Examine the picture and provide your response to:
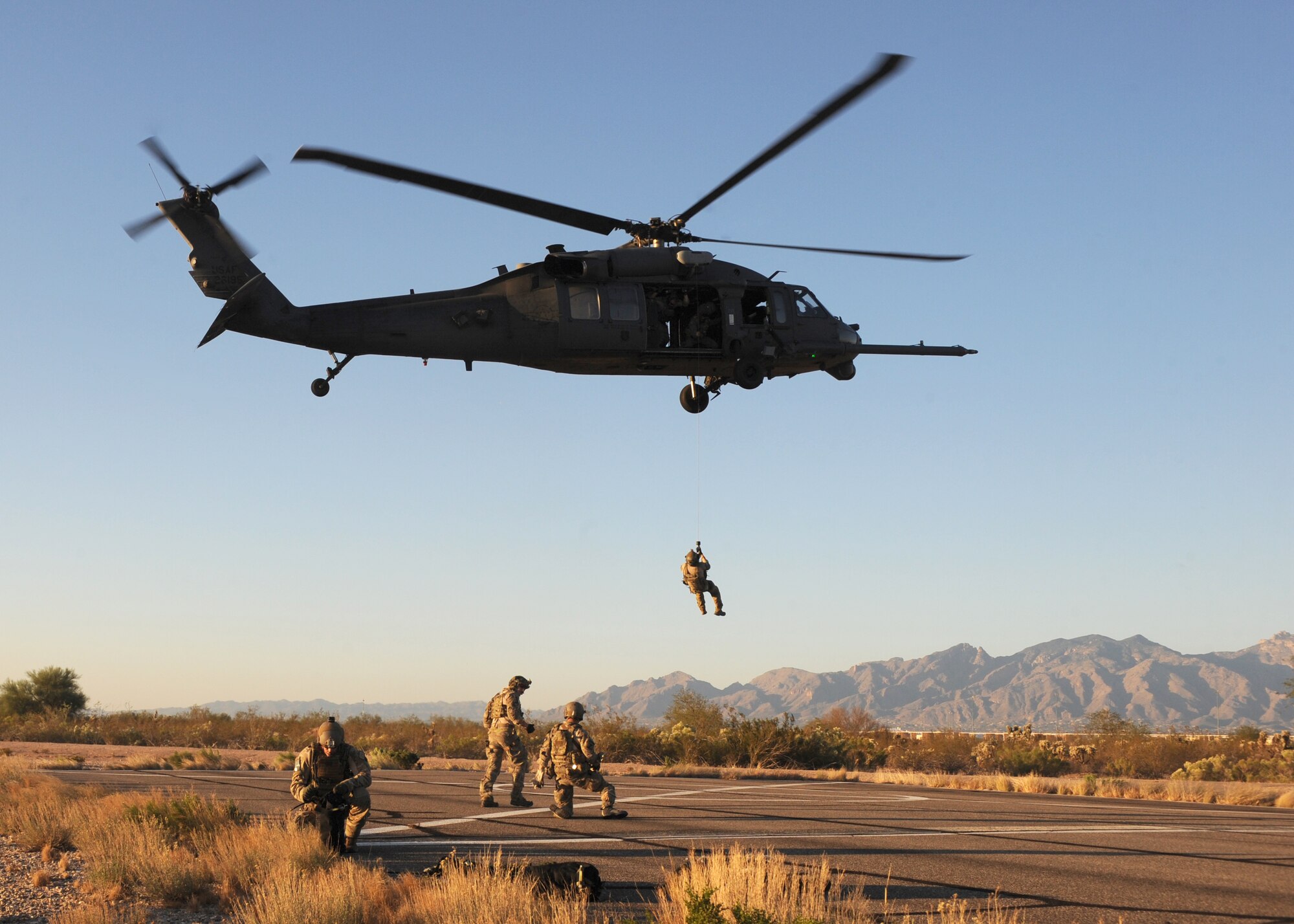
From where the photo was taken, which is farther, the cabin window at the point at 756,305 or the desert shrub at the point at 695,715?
the desert shrub at the point at 695,715

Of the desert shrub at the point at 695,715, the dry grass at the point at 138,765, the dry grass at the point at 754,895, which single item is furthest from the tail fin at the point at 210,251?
the desert shrub at the point at 695,715

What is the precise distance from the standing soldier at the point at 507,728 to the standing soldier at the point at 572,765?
93 cm

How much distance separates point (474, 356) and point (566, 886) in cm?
1074

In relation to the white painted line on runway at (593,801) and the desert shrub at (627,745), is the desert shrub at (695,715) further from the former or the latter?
the white painted line on runway at (593,801)

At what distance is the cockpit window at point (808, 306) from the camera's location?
69.1 ft

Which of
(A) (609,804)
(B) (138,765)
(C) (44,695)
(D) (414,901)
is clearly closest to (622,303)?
(A) (609,804)

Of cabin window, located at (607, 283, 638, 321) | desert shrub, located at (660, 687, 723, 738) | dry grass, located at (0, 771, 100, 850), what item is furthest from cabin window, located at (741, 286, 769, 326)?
desert shrub, located at (660, 687, 723, 738)

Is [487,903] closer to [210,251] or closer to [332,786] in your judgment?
[332,786]

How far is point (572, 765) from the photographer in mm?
16438

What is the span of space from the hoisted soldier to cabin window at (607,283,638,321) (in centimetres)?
460

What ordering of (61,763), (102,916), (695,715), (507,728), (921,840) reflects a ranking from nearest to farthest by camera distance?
(102,916), (921,840), (507,728), (61,763), (695,715)

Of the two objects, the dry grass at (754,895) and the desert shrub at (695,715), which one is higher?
the dry grass at (754,895)

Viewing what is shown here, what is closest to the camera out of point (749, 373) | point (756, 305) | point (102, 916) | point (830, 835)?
point (102, 916)

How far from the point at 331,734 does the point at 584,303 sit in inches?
366
